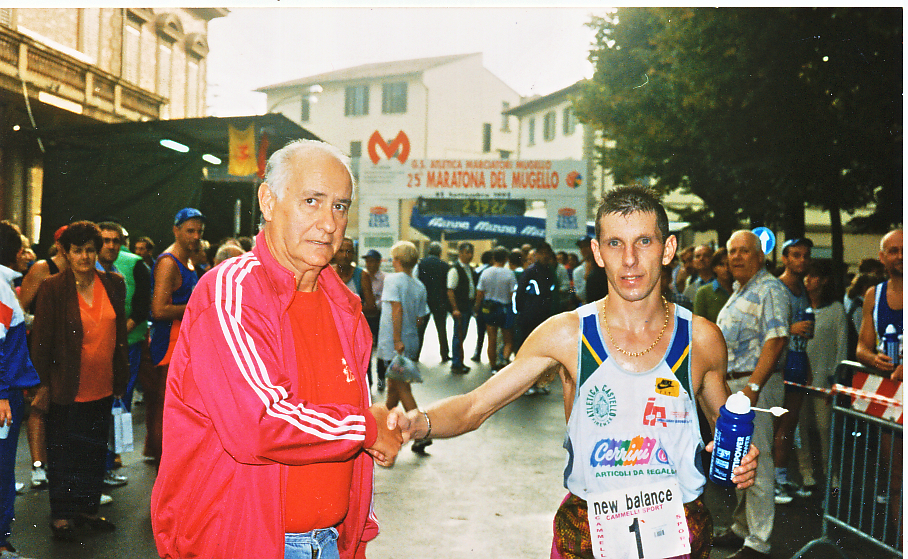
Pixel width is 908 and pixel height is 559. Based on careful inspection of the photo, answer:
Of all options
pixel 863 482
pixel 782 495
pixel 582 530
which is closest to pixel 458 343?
pixel 782 495

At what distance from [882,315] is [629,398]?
12.5 feet

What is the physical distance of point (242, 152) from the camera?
30.4 ft

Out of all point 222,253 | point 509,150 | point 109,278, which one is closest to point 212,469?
point 109,278

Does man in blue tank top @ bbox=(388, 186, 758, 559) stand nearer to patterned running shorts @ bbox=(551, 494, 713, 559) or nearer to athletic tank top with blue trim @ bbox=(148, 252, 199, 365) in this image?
patterned running shorts @ bbox=(551, 494, 713, 559)

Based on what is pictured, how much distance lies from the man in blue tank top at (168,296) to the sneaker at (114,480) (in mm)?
354

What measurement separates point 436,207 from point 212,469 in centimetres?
1355

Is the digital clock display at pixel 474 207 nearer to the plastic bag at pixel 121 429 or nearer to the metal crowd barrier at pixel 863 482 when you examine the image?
the metal crowd barrier at pixel 863 482

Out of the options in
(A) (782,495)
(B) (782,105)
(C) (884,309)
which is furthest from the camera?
(B) (782,105)

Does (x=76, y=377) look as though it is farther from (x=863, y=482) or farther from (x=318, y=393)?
(x=863, y=482)

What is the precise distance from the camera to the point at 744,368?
500cm

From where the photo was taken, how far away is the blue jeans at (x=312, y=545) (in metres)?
2.12

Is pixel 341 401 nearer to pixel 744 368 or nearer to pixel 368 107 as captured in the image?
pixel 744 368

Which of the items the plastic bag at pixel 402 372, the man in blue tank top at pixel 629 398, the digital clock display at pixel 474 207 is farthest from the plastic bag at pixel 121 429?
the digital clock display at pixel 474 207

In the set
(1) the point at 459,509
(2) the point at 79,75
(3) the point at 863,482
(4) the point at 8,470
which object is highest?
(2) the point at 79,75
